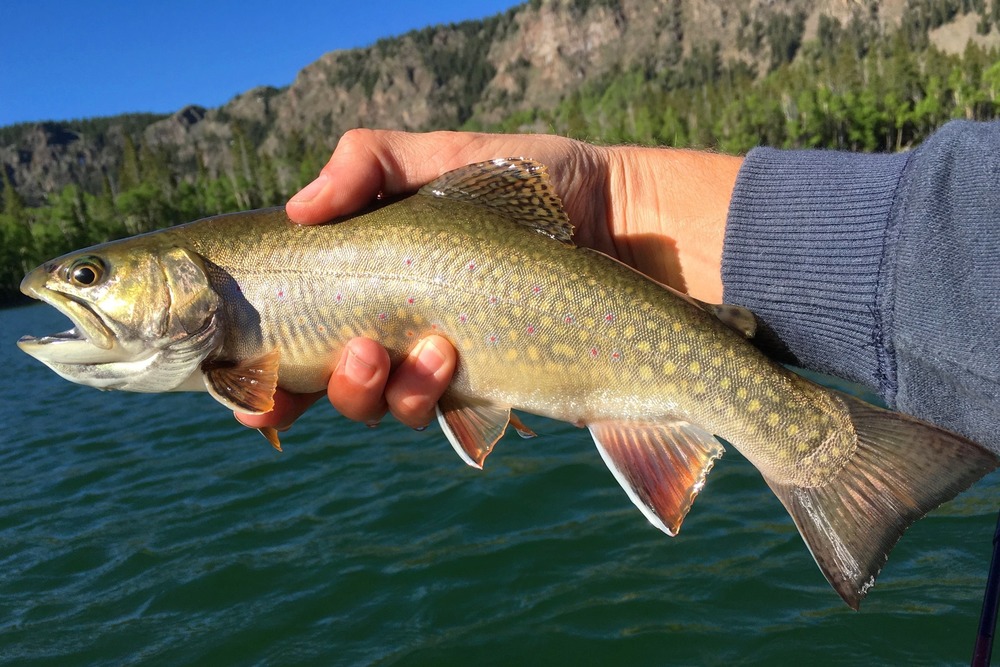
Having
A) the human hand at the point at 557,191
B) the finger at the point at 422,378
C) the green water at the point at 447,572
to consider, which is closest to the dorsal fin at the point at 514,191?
the human hand at the point at 557,191

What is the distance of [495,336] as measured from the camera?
3.76m

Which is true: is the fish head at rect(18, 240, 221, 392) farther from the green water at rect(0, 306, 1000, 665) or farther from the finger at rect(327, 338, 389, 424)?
the green water at rect(0, 306, 1000, 665)

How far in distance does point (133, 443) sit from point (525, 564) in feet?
36.6

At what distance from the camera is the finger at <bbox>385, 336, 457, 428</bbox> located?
12.7ft

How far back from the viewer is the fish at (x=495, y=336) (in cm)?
341

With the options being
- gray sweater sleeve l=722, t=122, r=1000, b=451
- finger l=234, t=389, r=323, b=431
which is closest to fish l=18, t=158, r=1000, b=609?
gray sweater sleeve l=722, t=122, r=1000, b=451

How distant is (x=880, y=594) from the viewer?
771 cm

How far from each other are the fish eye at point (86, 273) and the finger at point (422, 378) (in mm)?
1563

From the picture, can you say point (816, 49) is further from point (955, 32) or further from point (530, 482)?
point (530, 482)

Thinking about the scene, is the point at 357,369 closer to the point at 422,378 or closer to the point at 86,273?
the point at 422,378

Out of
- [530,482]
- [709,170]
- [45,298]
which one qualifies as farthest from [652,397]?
[530,482]

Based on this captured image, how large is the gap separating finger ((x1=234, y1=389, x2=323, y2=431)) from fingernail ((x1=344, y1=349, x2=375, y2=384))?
602 millimetres

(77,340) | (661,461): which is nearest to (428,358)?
(661,461)

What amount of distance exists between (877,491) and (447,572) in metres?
6.44
